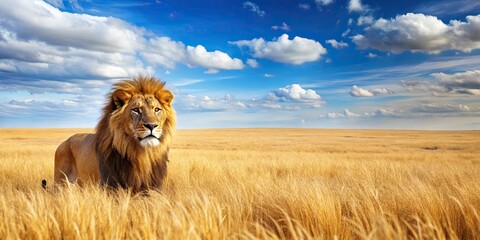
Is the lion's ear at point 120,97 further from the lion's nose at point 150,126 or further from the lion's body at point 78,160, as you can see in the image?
the lion's body at point 78,160

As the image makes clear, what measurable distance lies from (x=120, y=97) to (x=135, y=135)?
26.0 inches

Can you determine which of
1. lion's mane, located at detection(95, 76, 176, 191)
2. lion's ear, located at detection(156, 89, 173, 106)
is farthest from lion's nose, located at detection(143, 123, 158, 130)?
lion's ear, located at detection(156, 89, 173, 106)

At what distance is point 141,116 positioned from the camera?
5430 mm

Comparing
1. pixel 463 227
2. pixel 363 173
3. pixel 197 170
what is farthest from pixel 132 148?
pixel 363 173

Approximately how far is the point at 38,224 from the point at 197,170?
808cm

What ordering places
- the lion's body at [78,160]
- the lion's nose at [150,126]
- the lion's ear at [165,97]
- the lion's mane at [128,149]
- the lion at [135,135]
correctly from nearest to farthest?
the lion's nose at [150,126], the lion at [135,135], the lion's mane at [128,149], the lion's ear at [165,97], the lion's body at [78,160]

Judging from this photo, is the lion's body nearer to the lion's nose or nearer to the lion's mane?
the lion's mane

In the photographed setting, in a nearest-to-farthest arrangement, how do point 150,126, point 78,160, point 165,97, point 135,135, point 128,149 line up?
point 150,126, point 135,135, point 128,149, point 165,97, point 78,160

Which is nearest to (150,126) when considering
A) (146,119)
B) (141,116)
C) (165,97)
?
(146,119)

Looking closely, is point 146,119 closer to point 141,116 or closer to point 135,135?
point 141,116

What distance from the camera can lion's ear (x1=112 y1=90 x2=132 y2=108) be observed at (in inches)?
223

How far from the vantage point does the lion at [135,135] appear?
546 cm

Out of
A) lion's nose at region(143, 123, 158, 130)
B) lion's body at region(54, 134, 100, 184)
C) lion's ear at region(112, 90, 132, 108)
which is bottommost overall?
lion's body at region(54, 134, 100, 184)

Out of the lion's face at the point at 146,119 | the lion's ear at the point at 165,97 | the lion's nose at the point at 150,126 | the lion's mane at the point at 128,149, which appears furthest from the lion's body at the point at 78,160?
the lion's nose at the point at 150,126
